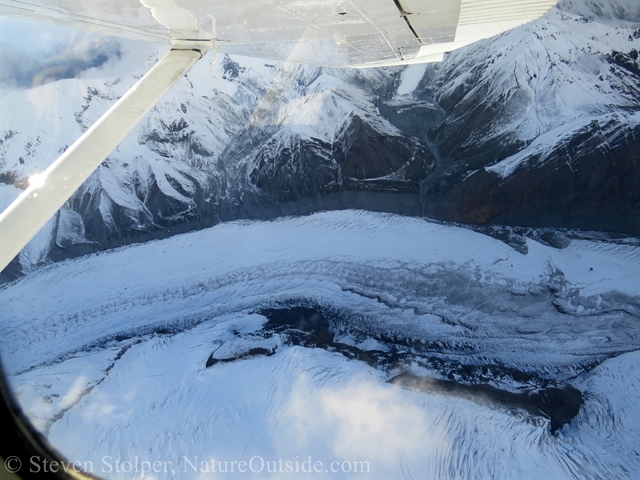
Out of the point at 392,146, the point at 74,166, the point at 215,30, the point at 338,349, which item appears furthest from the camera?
the point at 392,146

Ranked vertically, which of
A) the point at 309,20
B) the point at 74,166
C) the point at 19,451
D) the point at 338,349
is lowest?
the point at 338,349

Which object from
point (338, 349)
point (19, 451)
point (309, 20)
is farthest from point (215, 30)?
point (338, 349)

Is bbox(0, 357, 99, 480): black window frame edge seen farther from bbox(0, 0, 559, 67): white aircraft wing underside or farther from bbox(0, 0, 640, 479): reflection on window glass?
bbox(0, 0, 640, 479): reflection on window glass

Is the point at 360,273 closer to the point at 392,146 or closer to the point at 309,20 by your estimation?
the point at 392,146

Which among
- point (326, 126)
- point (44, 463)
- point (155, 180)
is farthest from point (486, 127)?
point (44, 463)

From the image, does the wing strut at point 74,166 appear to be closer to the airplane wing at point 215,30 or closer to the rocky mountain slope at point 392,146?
the airplane wing at point 215,30

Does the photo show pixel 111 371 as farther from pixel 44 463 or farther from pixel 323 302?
pixel 44 463
